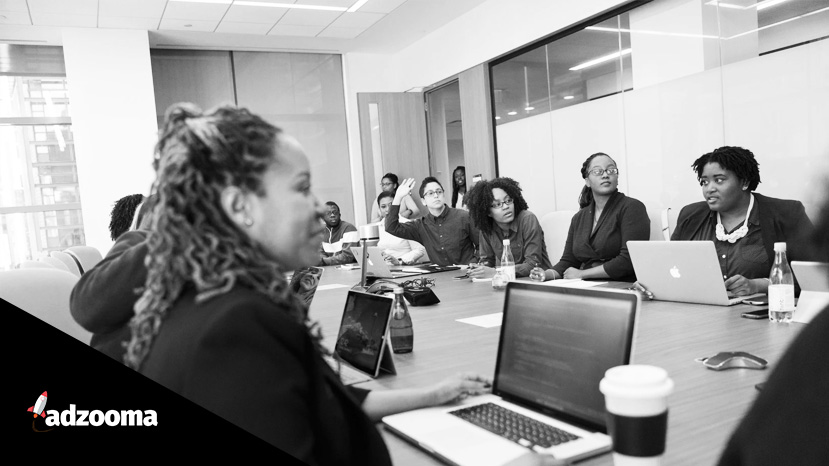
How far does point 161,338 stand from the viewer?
0.81m

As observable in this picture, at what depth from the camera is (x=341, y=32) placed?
24.5ft

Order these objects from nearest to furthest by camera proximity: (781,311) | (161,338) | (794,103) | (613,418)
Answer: (613,418), (161,338), (781,311), (794,103)

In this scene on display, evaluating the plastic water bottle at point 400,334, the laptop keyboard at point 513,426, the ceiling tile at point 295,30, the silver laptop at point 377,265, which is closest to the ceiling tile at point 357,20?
the ceiling tile at point 295,30

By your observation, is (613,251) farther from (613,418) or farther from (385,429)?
(613,418)

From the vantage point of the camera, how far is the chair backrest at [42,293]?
81.9 inches

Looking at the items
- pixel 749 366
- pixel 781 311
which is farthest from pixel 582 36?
pixel 749 366

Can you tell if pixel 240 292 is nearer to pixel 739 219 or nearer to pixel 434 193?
pixel 739 219

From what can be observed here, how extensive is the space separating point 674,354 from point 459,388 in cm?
72

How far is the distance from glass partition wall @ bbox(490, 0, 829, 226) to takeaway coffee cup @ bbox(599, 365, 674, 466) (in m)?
3.29

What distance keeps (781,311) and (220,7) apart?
5.85 meters

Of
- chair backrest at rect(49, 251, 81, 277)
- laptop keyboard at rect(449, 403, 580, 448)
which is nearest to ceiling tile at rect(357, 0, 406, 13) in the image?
chair backrest at rect(49, 251, 81, 277)

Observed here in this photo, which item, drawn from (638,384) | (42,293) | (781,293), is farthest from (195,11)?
(638,384)

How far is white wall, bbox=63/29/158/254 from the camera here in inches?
266

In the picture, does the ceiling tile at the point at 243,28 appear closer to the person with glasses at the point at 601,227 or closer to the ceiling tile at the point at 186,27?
the ceiling tile at the point at 186,27
